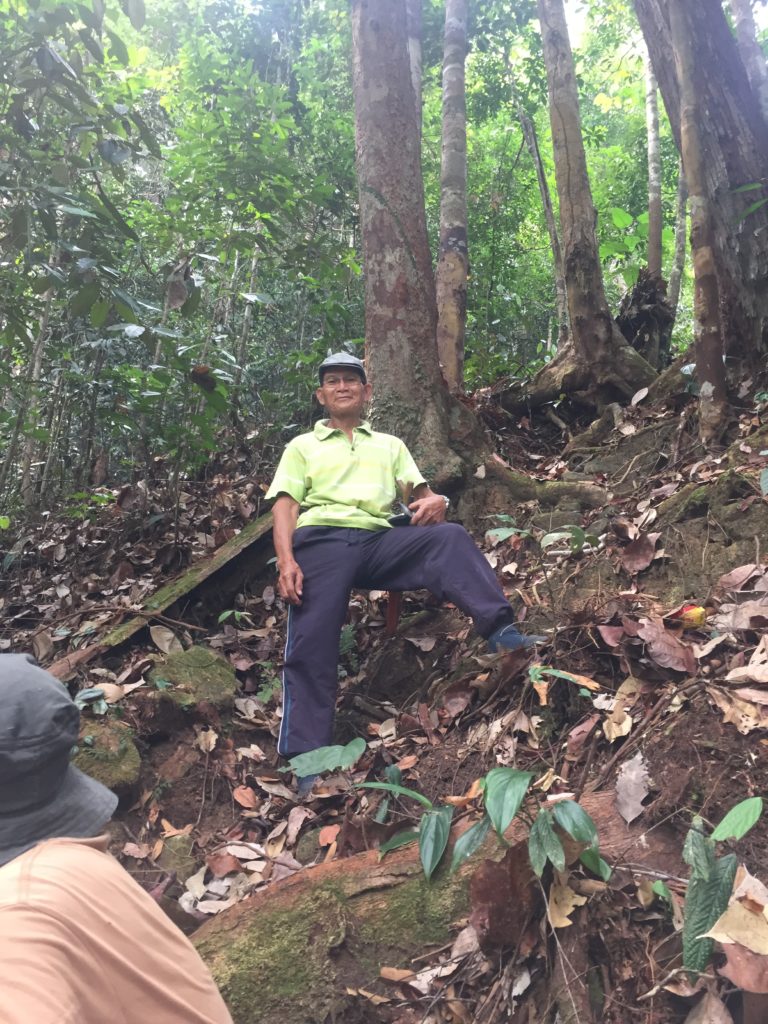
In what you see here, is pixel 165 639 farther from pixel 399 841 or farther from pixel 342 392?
pixel 399 841

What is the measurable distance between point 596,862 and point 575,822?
6.2 inches

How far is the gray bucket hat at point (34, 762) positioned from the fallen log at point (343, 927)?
1.08 metres

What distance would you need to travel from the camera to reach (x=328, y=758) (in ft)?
9.25

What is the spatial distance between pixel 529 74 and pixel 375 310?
28.2 feet

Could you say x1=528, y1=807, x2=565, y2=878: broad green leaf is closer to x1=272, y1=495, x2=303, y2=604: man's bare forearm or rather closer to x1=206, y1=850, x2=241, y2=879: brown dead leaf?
x1=206, y1=850, x2=241, y2=879: brown dead leaf

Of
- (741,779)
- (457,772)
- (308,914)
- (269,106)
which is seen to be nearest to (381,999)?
(308,914)

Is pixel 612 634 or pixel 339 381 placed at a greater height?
pixel 339 381

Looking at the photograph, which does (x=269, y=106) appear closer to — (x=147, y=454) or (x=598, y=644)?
(x=147, y=454)

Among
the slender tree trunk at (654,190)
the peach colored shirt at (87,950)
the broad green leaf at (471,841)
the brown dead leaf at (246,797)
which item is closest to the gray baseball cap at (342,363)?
the brown dead leaf at (246,797)

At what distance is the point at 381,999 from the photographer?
2145mm

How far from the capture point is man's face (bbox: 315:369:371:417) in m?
4.16

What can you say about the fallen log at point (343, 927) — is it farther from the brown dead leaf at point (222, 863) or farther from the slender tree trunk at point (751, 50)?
the slender tree trunk at point (751, 50)

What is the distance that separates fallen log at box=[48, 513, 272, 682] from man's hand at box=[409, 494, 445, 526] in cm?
152

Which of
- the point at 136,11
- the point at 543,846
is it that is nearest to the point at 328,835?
the point at 543,846
